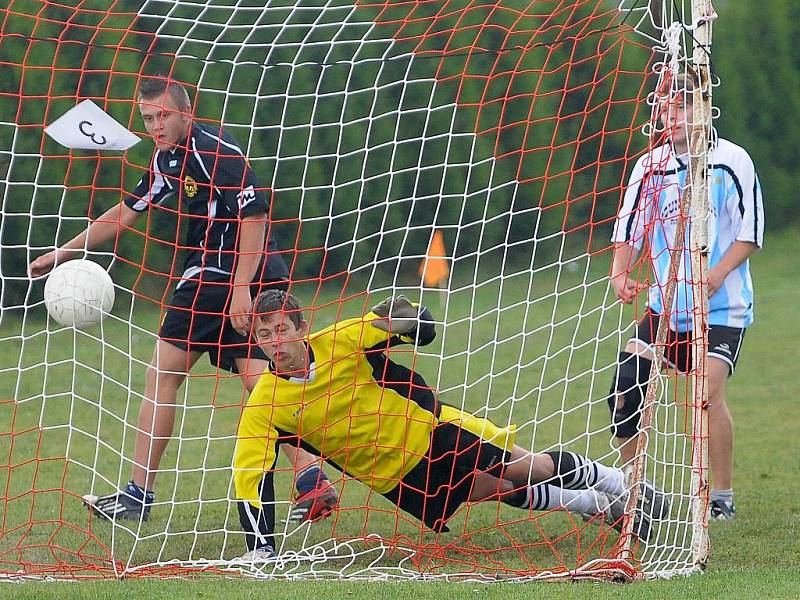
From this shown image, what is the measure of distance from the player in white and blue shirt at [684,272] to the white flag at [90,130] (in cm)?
207

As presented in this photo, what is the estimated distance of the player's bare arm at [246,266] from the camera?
5.10m

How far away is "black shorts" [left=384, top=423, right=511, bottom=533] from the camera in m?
4.77

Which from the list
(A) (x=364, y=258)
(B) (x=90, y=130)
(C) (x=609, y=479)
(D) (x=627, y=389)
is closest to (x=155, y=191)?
(B) (x=90, y=130)

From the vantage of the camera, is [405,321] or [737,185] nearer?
[405,321]

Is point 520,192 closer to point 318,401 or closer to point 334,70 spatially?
point 334,70

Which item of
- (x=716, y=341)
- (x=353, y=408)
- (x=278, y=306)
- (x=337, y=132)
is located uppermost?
(x=337, y=132)

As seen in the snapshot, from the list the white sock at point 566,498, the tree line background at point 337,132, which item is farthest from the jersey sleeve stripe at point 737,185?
the tree line background at point 337,132

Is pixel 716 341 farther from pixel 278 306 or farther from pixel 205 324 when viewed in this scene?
pixel 205 324

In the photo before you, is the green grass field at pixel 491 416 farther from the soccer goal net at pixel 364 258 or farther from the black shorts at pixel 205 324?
the black shorts at pixel 205 324

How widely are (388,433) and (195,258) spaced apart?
134cm

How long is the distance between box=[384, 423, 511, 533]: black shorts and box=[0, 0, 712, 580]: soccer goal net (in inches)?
6.4

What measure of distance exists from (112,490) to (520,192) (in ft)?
17.3

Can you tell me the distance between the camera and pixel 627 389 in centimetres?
503

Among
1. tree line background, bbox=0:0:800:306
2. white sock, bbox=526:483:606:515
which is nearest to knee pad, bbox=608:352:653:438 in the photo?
white sock, bbox=526:483:606:515
